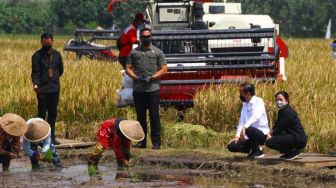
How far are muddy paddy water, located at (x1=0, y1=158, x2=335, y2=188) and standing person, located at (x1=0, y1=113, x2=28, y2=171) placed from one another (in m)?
0.23

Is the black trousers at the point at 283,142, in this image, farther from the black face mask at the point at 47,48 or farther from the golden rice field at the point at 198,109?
the black face mask at the point at 47,48

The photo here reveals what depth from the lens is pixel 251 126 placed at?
1406 centimetres

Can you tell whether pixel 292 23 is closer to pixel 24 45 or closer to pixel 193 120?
pixel 24 45

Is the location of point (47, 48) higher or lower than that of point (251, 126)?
higher

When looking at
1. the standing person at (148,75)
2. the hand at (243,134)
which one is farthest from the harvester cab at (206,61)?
the hand at (243,134)

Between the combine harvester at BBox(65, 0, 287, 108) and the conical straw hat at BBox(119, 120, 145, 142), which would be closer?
the conical straw hat at BBox(119, 120, 145, 142)

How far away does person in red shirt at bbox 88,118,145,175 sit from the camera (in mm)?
13565

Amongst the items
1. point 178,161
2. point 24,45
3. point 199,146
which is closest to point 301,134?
point 178,161

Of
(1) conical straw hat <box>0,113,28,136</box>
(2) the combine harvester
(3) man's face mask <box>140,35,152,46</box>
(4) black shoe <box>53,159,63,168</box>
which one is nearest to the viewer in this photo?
(1) conical straw hat <box>0,113,28,136</box>

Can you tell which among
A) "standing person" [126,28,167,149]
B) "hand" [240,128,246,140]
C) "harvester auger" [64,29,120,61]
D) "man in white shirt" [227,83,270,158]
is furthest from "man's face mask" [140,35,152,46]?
"harvester auger" [64,29,120,61]

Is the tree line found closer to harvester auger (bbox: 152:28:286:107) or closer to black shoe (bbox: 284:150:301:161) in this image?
harvester auger (bbox: 152:28:286:107)

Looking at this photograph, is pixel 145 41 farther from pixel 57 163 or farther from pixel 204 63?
pixel 204 63

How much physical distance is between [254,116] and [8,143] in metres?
3.27

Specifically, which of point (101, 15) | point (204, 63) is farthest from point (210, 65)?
point (101, 15)
